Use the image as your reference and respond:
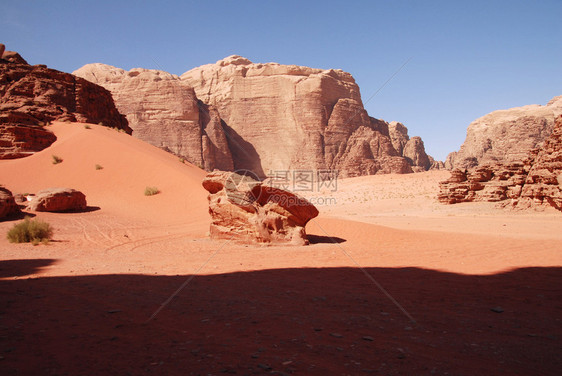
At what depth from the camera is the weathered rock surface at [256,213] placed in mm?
9336

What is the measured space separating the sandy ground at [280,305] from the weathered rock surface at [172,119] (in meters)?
42.1

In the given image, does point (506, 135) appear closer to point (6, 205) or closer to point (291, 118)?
point (291, 118)

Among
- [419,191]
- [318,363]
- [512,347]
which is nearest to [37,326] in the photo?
[318,363]

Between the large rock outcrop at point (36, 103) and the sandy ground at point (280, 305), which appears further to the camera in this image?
the large rock outcrop at point (36, 103)

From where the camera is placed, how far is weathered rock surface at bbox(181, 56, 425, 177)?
56469mm

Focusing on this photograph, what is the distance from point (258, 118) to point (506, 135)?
3590cm

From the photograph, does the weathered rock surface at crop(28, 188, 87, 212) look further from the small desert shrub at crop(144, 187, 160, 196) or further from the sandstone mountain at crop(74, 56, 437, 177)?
the sandstone mountain at crop(74, 56, 437, 177)

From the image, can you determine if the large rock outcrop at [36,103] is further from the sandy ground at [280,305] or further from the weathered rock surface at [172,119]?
the weathered rock surface at [172,119]

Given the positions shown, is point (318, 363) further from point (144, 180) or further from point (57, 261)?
point (144, 180)

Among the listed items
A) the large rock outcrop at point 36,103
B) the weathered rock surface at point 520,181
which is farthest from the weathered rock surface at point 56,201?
the weathered rock surface at point 520,181

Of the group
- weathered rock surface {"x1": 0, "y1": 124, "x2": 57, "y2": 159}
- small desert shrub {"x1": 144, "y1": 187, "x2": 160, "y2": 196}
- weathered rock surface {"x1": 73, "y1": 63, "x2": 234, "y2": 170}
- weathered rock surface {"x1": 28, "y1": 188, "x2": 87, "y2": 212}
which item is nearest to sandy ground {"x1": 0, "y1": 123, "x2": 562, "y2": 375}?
weathered rock surface {"x1": 28, "y1": 188, "x2": 87, "y2": 212}

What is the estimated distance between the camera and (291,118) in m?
58.9

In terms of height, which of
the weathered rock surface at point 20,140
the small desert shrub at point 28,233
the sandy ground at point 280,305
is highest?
the weathered rock surface at point 20,140

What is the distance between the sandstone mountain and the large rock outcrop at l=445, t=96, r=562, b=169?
10.2 m
